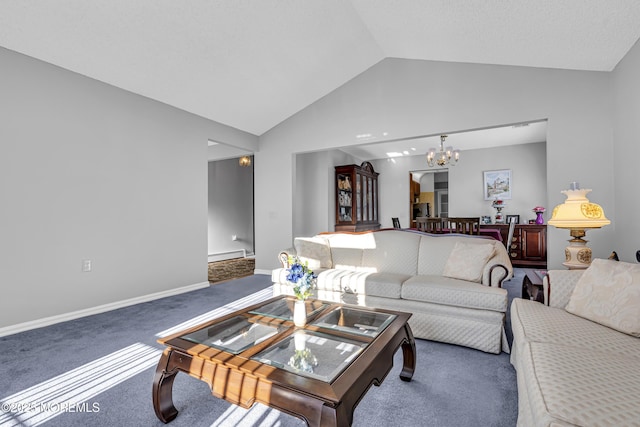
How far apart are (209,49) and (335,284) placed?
2.88 m

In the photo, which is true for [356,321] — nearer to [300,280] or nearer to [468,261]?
[300,280]

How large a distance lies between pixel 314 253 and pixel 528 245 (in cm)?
453

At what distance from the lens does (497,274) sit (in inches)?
103

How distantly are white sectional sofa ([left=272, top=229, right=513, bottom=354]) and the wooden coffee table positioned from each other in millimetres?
790

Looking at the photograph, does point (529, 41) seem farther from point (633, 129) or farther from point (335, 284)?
point (335, 284)

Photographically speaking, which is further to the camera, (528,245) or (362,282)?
(528,245)

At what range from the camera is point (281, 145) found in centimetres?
546

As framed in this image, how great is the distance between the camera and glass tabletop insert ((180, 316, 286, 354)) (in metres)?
1.59

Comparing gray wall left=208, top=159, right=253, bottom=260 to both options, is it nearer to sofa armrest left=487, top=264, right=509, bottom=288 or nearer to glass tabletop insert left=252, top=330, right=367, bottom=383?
sofa armrest left=487, top=264, right=509, bottom=288

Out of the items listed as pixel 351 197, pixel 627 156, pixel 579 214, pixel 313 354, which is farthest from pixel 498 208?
pixel 313 354

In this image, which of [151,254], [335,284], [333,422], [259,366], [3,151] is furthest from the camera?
[151,254]

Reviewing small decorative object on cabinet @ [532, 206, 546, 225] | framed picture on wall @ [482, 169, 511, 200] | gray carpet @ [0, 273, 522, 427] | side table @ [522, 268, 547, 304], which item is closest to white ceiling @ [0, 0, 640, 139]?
side table @ [522, 268, 547, 304]

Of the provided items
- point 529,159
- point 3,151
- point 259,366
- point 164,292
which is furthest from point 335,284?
point 529,159

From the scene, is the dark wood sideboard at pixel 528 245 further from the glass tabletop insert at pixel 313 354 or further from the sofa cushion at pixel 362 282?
the glass tabletop insert at pixel 313 354
